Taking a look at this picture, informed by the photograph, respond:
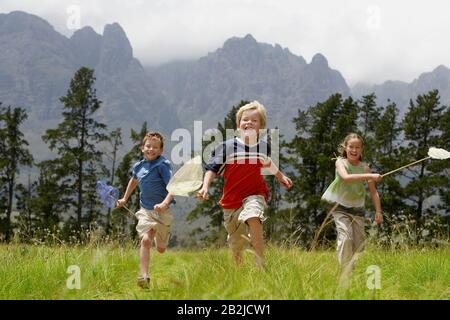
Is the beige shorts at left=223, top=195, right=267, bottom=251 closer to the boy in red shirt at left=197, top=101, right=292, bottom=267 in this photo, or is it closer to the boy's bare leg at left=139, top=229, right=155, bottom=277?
the boy in red shirt at left=197, top=101, right=292, bottom=267

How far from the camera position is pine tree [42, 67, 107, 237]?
38.0m

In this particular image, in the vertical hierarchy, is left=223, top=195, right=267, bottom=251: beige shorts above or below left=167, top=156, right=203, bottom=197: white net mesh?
below

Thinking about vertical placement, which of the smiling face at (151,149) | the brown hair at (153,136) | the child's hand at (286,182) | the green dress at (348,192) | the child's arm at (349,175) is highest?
the brown hair at (153,136)

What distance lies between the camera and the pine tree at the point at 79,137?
38.0 metres

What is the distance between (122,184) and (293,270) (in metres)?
37.1

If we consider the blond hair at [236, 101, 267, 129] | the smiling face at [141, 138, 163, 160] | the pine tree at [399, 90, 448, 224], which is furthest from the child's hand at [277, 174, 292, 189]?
the pine tree at [399, 90, 448, 224]

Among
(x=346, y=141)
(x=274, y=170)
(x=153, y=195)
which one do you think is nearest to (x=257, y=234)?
(x=274, y=170)

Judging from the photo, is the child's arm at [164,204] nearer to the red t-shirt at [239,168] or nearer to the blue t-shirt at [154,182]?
the blue t-shirt at [154,182]

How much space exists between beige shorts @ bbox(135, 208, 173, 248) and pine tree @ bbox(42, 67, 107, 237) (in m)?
32.1

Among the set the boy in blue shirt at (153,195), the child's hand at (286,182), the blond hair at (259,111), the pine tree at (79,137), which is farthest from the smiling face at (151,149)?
the pine tree at (79,137)

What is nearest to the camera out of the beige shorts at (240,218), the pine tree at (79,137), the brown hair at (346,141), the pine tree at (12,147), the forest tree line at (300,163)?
the beige shorts at (240,218)

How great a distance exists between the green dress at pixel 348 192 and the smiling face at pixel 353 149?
0.07 metres
